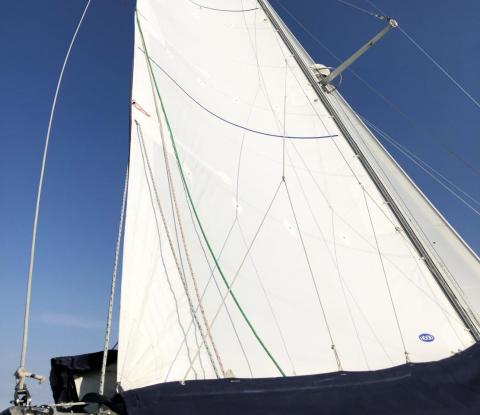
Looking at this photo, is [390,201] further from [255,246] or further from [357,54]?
[357,54]

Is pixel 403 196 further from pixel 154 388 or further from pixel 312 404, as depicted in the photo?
pixel 154 388

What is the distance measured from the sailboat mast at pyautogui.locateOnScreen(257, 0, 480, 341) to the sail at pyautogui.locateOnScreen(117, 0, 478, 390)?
0.14 feet

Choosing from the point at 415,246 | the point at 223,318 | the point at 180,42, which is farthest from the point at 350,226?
the point at 180,42

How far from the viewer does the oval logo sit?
8.98 feet

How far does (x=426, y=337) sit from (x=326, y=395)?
4.04ft

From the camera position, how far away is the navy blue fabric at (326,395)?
1.70m

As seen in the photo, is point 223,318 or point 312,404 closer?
point 312,404

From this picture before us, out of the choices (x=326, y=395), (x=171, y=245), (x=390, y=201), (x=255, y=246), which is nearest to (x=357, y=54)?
(x=390, y=201)

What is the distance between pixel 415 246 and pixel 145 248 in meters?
2.13

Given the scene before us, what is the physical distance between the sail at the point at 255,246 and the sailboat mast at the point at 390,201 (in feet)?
0.14

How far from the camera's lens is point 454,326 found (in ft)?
9.34

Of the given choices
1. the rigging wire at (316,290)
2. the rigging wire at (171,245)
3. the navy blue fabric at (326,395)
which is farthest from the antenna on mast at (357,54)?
the navy blue fabric at (326,395)

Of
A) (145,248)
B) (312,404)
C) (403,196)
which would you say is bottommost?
(312,404)

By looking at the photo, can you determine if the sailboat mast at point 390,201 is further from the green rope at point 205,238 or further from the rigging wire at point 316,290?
the green rope at point 205,238
